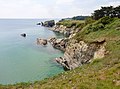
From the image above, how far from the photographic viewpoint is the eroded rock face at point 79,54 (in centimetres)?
4491

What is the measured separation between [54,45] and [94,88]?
6774 centimetres

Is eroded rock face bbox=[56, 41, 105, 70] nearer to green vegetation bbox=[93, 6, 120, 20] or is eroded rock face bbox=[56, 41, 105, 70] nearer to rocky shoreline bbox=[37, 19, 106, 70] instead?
rocky shoreline bbox=[37, 19, 106, 70]

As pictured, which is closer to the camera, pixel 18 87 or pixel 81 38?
pixel 18 87

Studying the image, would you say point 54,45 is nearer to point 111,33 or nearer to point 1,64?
point 1,64

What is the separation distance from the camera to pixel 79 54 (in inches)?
1921

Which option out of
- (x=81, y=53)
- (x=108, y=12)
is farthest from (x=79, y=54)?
(x=108, y=12)

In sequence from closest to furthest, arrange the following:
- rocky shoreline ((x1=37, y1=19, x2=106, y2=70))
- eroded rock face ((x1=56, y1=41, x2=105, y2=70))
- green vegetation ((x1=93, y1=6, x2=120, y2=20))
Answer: rocky shoreline ((x1=37, y1=19, x2=106, y2=70)) < eroded rock face ((x1=56, y1=41, x2=105, y2=70)) < green vegetation ((x1=93, y1=6, x2=120, y2=20))

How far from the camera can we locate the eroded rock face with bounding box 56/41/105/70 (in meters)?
44.9

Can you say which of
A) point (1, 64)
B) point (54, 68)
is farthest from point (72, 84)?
point (1, 64)

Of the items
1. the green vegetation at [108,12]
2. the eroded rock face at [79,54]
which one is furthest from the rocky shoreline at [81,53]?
the green vegetation at [108,12]

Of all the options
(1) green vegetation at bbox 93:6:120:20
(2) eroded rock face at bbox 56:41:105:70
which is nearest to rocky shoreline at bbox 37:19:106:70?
(2) eroded rock face at bbox 56:41:105:70

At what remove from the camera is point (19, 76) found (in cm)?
4522

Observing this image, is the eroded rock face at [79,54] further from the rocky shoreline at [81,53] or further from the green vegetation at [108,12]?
the green vegetation at [108,12]

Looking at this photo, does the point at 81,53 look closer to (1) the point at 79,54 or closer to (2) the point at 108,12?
(1) the point at 79,54
